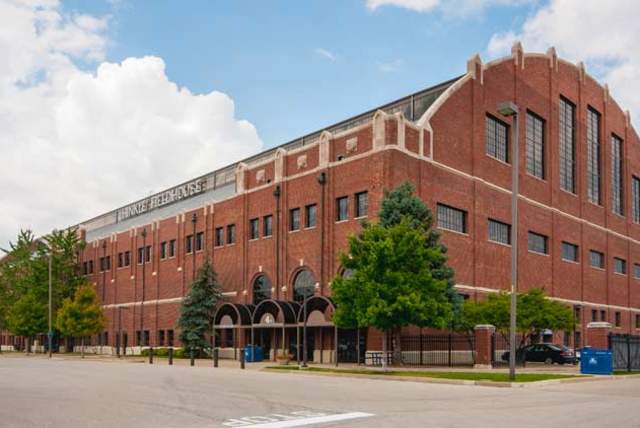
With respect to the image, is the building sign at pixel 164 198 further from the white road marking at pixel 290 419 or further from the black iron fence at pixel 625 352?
the white road marking at pixel 290 419

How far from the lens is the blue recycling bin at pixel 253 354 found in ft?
142

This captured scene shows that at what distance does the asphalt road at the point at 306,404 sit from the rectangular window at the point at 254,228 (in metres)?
25.3

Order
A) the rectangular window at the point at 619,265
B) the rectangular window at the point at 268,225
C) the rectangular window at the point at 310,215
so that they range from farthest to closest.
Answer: the rectangular window at the point at 619,265
the rectangular window at the point at 268,225
the rectangular window at the point at 310,215

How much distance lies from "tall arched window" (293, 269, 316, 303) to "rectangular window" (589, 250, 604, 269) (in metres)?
26.4

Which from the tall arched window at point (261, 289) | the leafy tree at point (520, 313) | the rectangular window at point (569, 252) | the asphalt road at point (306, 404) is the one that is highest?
the rectangular window at point (569, 252)

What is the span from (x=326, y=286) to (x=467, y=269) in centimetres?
840

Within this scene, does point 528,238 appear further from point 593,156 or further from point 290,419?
point 290,419

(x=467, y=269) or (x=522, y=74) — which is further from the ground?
(x=522, y=74)

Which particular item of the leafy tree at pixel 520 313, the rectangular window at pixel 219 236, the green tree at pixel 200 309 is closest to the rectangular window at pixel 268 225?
the green tree at pixel 200 309

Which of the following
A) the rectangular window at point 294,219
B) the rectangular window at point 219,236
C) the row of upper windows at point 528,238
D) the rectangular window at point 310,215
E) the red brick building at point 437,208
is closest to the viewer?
the red brick building at point 437,208

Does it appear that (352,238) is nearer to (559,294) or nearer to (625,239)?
(559,294)

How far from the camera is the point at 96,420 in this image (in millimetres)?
13523

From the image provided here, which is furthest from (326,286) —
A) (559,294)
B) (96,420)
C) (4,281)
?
(4,281)

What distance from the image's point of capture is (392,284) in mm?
30922
